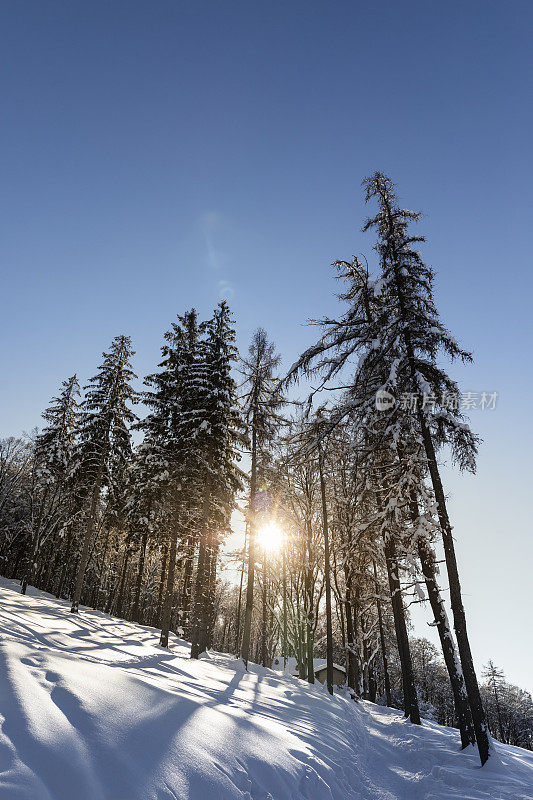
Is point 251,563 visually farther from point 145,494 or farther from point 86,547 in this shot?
point 86,547

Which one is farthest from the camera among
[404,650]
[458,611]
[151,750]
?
[404,650]

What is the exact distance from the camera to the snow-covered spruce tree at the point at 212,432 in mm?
17859

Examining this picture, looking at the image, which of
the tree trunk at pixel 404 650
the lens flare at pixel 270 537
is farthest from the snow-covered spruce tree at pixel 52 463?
the tree trunk at pixel 404 650

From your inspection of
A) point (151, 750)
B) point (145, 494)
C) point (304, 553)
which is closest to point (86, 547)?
point (145, 494)

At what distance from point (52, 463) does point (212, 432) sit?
1674 cm

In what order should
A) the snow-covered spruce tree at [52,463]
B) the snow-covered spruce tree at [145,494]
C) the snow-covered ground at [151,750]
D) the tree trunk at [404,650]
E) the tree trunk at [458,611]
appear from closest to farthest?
the snow-covered ground at [151,750] < the tree trunk at [458,611] < the tree trunk at [404,650] < the snow-covered spruce tree at [145,494] < the snow-covered spruce tree at [52,463]

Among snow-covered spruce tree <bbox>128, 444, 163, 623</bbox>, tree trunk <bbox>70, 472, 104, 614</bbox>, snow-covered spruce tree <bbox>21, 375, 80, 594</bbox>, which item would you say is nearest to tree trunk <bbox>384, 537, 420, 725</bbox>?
snow-covered spruce tree <bbox>128, 444, 163, 623</bbox>

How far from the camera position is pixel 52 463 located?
2866cm

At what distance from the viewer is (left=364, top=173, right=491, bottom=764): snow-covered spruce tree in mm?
9570

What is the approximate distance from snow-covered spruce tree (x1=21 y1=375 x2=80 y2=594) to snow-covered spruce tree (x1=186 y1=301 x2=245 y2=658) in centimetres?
1341

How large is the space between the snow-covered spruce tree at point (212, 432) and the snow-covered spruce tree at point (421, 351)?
29.6 ft

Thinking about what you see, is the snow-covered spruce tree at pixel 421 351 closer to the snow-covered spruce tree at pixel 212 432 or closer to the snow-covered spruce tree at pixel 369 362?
the snow-covered spruce tree at pixel 369 362

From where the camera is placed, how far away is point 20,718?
2771 millimetres

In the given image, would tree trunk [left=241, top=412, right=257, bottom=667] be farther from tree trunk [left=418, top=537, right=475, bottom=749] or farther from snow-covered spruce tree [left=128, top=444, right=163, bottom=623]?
tree trunk [left=418, top=537, right=475, bottom=749]
